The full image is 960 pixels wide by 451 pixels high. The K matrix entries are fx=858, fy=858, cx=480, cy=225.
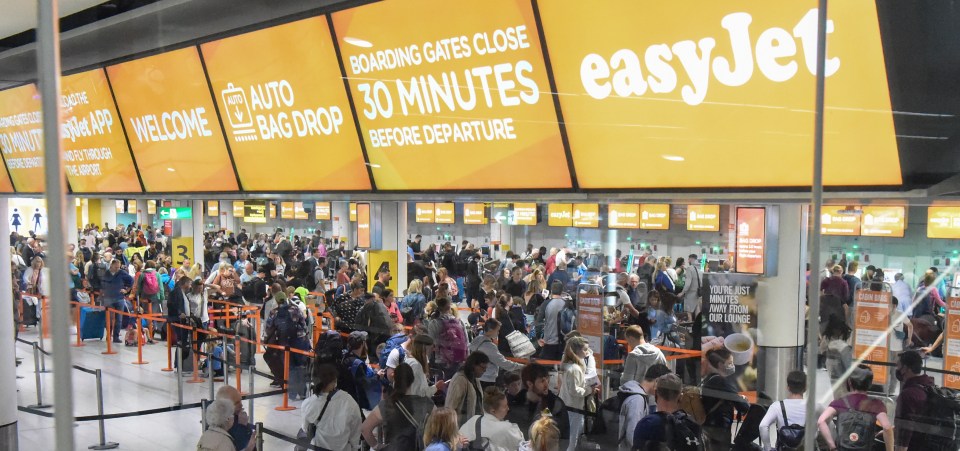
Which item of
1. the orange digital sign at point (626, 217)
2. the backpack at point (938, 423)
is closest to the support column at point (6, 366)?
the orange digital sign at point (626, 217)

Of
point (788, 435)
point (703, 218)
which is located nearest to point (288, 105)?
point (788, 435)

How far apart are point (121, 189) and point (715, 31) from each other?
757 cm

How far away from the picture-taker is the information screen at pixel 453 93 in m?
5.94

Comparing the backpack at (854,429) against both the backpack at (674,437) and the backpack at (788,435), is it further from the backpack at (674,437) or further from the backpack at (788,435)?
the backpack at (674,437)

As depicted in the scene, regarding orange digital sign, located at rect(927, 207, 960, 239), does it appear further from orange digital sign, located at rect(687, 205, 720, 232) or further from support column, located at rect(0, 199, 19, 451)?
support column, located at rect(0, 199, 19, 451)

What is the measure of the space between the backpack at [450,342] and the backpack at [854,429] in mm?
4071

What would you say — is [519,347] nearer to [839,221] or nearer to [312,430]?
[312,430]

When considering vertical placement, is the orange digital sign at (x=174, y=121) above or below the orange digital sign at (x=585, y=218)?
above

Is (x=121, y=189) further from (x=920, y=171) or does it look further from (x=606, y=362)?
(x=920, y=171)

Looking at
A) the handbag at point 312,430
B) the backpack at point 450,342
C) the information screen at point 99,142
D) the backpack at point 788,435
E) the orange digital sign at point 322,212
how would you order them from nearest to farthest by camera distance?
the backpack at point 788,435 → the handbag at point 312,430 → the information screen at point 99,142 → the backpack at point 450,342 → the orange digital sign at point 322,212

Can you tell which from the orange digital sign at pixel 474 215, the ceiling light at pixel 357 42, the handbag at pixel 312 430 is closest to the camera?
the handbag at pixel 312 430

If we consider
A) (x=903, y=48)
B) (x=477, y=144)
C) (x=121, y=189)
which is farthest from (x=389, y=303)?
(x=903, y=48)

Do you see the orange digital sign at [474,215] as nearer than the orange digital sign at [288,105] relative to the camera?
No

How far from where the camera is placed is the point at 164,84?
8766mm
